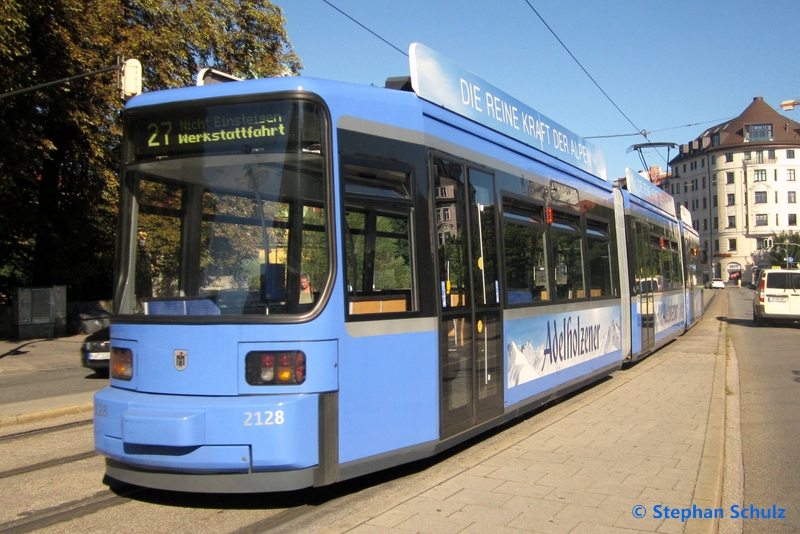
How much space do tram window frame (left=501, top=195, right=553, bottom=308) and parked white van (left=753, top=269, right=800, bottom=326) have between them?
21637 millimetres

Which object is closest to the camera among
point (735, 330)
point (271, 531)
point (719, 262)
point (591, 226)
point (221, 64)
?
point (271, 531)

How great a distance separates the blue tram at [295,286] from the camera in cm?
480

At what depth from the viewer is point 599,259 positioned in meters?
11.0

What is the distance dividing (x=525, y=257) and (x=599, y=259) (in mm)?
3474

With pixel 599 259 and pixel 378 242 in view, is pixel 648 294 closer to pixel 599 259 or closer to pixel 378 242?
pixel 599 259

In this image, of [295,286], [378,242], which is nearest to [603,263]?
[378,242]

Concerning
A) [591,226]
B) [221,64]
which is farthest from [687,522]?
[221,64]

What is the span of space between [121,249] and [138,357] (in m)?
0.87

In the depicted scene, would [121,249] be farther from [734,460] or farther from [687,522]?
[734,460]

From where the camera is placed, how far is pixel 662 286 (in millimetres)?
16547

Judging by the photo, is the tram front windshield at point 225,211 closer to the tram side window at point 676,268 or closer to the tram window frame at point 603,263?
the tram window frame at point 603,263

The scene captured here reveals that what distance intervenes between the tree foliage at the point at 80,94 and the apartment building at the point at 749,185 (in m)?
88.0

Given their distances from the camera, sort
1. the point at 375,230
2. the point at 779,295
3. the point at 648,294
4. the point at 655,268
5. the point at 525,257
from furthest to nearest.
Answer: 1. the point at 779,295
2. the point at 655,268
3. the point at 648,294
4. the point at 525,257
5. the point at 375,230

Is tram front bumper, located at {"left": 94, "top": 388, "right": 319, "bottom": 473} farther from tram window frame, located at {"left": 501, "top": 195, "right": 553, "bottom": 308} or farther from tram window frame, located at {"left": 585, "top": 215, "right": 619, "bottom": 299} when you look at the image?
tram window frame, located at {"left": 585, "top": 215, "right": 619, "bottom": 299}
